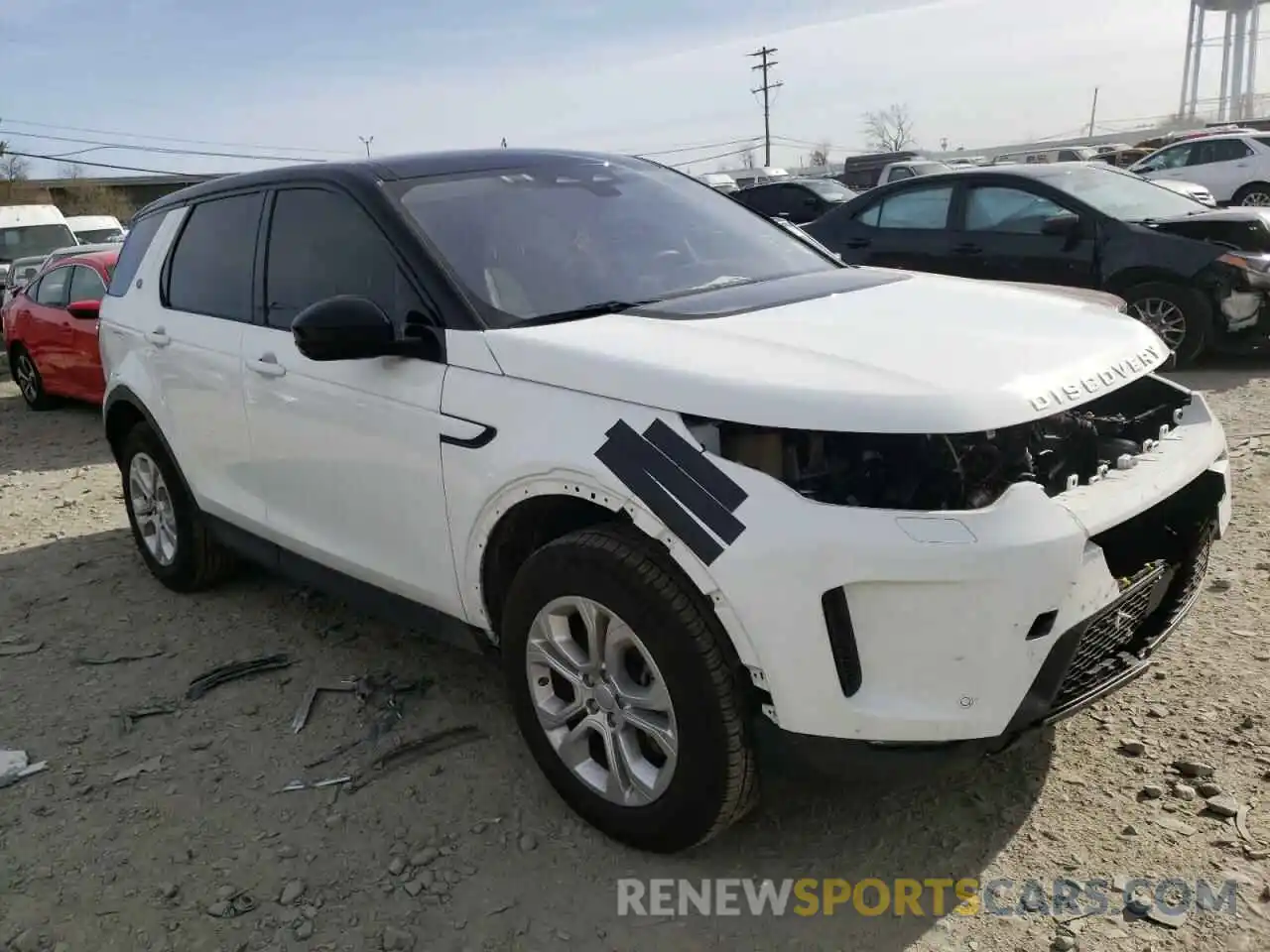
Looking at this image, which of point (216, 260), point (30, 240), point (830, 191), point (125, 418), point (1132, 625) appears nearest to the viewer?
point (1132, 625)

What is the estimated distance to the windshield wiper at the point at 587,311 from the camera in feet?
9.99

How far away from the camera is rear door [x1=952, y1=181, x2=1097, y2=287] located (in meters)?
8.09

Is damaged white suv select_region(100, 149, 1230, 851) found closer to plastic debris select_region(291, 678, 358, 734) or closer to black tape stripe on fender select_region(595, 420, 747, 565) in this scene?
black tape stripe on fender select_region(595, 420, 747, 565)

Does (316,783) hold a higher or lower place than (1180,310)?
lower

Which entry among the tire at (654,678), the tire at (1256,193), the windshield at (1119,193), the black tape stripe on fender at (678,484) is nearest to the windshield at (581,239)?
the black tape stripe on fender at (678,484)

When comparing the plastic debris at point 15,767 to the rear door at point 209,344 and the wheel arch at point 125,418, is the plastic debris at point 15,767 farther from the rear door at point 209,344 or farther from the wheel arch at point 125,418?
the wheel arch at point 125,418

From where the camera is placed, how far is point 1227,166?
18656 millimetres

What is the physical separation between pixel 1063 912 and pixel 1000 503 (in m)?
1.02

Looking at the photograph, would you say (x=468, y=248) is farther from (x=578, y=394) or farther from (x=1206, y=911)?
(x=1206, y=911)

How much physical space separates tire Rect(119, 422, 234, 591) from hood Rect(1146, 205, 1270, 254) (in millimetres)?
6868

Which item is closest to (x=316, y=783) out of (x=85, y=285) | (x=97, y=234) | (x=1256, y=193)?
(x=85, y=285)

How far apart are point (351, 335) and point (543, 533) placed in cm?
77

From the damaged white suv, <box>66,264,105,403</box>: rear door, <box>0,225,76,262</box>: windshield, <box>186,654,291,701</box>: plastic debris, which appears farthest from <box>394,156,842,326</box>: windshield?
<box>0,225,76,262</box>: windshield

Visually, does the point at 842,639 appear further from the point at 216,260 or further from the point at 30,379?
the point at 30,379
